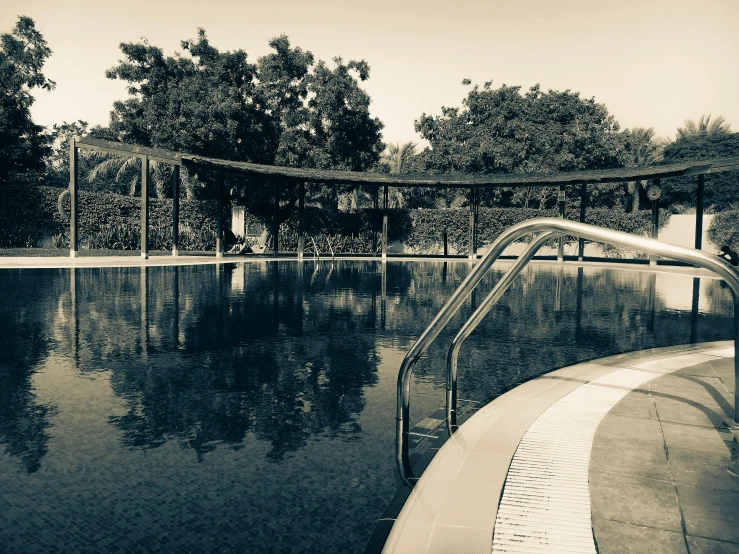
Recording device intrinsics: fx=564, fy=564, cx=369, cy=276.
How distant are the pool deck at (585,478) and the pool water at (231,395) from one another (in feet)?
1.41

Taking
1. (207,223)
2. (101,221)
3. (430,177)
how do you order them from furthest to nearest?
(207,223) < (430,177) < (101,221)

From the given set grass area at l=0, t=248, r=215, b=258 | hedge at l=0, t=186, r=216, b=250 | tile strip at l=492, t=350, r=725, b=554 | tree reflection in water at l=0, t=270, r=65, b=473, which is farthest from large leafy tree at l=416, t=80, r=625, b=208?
tile strip at l=492, t=350, r=725, b=554

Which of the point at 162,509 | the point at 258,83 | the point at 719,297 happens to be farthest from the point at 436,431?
the point at 258,83

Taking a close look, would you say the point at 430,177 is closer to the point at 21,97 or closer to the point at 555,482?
the point at 21,97

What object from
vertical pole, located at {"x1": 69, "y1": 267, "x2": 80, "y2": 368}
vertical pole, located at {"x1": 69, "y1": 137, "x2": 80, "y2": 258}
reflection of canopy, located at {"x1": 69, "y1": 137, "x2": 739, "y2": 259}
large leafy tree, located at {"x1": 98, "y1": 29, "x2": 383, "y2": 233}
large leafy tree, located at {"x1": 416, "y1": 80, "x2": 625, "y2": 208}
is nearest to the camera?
vertical pole, located at {"x1": 69, "y1": 267, "x2": 80, "y2": 368}

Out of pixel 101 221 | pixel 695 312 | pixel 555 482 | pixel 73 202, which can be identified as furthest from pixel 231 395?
pixel 101 221

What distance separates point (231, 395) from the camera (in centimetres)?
538

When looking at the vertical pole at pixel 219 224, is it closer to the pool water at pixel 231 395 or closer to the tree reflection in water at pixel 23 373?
the pool water at pixel 231 395

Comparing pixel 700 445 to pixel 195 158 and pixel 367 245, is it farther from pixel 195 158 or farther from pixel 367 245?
pixel 367 245

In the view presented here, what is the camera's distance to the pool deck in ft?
8.57

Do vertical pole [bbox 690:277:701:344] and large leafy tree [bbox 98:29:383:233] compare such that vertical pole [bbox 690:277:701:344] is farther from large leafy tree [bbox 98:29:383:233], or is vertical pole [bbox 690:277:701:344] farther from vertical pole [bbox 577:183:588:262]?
large leafy tree [bbox 98:29:383:233]

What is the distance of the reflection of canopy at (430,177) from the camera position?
68.1ft

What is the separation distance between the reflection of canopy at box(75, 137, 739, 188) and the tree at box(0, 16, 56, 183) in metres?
10.0

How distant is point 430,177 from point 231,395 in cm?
2185
